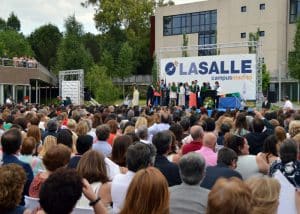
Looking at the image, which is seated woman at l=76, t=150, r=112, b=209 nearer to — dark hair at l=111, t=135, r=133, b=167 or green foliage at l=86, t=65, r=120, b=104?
dark hair at l=111, t=135, r=133, b=167

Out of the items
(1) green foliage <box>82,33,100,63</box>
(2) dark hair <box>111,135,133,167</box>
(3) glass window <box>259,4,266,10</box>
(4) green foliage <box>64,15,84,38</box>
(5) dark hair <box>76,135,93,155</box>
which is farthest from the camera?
(1) green foliage <box>82,33,100,63</box>

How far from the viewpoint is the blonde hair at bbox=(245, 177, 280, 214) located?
12.2ft

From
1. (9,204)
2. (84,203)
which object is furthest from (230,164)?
(9,204)

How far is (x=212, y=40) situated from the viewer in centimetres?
5812

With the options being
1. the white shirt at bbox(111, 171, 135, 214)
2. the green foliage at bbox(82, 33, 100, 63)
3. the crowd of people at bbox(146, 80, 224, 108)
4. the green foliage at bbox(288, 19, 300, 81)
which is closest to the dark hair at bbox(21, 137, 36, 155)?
the white shirt at bbox(111, 171, 135, 214)

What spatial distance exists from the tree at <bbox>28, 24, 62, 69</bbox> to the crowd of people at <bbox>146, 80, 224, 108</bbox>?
1847 inches

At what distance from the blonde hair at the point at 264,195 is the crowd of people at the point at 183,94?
20125mm

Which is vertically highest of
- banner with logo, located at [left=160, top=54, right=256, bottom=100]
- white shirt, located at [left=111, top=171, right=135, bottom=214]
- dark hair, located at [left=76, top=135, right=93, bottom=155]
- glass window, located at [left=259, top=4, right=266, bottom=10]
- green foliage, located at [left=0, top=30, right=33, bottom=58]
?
glass window, located at [left=259, top=4, right=266, bottom=10]

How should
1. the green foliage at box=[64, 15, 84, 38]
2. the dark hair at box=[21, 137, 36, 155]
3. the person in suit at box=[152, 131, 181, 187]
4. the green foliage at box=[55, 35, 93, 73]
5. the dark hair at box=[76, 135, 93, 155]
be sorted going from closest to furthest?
the person in suit at box=[152, 131, 181, 187] < the dark hair at box=[76, 135, 93, 155] < the dark hair at box=[21, 137, 36, 155] < the green foliage at box=[55, 35, 93, 73] < the green foliage at box=[64, 15, 84, 38]

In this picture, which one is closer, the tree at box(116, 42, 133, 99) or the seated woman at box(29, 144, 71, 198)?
the seated woman at box(29, 144, 71, 198)

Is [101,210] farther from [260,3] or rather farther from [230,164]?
[260,3]

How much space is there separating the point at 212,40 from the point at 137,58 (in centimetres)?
1147

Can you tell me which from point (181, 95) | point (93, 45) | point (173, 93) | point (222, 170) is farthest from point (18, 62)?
point (222, 170)

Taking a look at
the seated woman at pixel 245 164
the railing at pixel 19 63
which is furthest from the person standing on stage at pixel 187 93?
the seated woman at pixel 245 164
